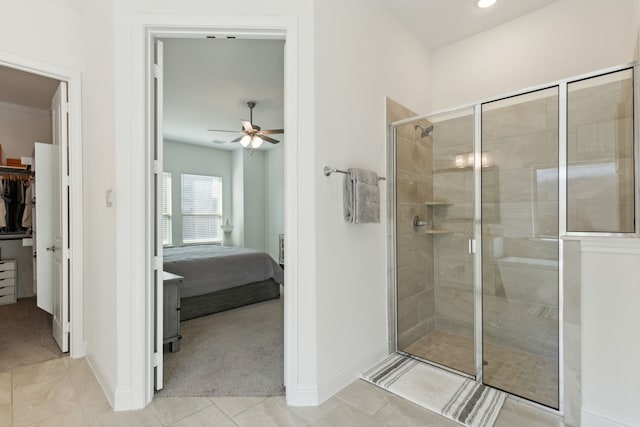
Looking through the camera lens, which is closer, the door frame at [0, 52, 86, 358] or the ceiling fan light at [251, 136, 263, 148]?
the door frame at [0, 52, 86, 358]

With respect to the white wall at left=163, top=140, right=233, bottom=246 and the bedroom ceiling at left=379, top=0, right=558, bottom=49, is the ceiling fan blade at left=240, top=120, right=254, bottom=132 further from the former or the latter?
the white wall at left=163, top=140, right=233, bottom=246

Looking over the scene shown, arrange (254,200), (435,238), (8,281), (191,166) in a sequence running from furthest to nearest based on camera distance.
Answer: (254,200) → (191,166) → (8,281) → (435,238)

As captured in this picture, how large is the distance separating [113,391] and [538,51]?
4215mm

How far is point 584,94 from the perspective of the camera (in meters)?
2.25

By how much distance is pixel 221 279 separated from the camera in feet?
12.9

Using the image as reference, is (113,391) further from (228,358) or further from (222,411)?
(228,358)

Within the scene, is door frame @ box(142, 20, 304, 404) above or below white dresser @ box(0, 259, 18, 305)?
above

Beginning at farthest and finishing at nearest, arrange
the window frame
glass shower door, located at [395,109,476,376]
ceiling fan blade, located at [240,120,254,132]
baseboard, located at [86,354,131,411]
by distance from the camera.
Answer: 1. the window frame
2. ceiling fan blade, located at [240,120,254,132]
3. glass shower door, located at [395,109,476,376]
4. baseboard, located at [86,354,131,411]

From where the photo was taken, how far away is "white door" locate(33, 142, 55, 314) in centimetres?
296

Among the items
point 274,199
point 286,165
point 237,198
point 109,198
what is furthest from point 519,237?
point 237,198

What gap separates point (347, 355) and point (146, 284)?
1.44m

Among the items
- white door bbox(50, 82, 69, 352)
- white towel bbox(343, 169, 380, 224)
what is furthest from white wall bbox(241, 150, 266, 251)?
white towel bbox(343, 169, 380, 224)

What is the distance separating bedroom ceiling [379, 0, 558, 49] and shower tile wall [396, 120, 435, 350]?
98cm

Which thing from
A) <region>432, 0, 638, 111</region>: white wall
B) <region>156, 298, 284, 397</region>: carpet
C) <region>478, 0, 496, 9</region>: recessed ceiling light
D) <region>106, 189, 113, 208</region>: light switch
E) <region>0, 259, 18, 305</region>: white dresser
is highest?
<region>478, 0, 496, 9</region>: recessed ceiling light
